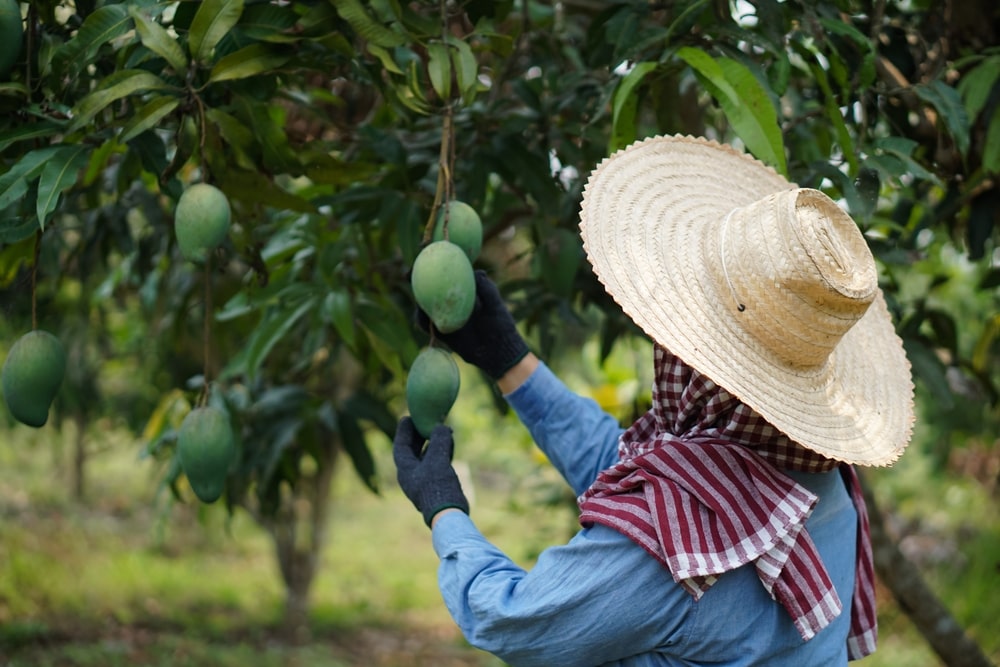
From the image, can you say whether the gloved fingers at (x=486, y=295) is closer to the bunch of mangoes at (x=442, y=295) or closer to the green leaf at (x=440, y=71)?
the bunch of mangoes at (x=442, y=295)

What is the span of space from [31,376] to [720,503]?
0.84 m

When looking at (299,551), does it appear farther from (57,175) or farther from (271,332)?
(57,175)

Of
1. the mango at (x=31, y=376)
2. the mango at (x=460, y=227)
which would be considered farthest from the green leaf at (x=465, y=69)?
the mango at (x=31, y=376)

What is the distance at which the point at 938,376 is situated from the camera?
1803 mm

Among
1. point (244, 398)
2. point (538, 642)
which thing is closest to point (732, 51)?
point (538, 642)

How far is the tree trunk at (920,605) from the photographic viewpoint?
2.15 meters

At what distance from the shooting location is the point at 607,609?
105 cm

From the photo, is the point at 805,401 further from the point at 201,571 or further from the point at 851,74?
the point at 201,571

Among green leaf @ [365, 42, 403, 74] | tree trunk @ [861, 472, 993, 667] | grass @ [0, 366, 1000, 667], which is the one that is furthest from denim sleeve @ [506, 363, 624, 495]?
grass @ [0, 366, 1000, 667]

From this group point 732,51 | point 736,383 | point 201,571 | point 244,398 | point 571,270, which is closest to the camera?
point 736,383

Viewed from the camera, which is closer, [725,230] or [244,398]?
[725,230]

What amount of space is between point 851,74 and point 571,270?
55cm

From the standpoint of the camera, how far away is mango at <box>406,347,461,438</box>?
125cm

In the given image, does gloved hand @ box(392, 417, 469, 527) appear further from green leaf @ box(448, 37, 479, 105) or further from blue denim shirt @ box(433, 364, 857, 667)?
green leaf @ box(448, 37, 479, 105)
